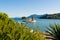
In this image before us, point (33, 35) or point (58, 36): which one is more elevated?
point (33, 35)

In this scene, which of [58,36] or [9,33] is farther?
[58,36]

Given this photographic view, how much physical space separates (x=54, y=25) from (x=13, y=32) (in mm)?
3667

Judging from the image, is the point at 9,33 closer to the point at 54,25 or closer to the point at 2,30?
the point at 2,30

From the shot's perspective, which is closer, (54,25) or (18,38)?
(18,38)

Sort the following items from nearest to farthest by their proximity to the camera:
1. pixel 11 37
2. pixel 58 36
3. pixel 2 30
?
pixel 11 37 < pixel 2 30 < pixel 58 36

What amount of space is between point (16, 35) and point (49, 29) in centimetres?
350

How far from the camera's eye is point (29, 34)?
384 cm

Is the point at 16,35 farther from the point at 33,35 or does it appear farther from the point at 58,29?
the point at 58,29

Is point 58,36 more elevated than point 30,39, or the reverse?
point 30,39

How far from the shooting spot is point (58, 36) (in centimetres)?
676

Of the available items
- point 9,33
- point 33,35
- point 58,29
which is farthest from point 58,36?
point 9,33

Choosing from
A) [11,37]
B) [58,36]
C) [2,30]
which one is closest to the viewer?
[11,37]

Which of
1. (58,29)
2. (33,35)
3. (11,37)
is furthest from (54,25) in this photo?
(11,37)

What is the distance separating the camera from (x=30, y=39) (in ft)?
12.3
